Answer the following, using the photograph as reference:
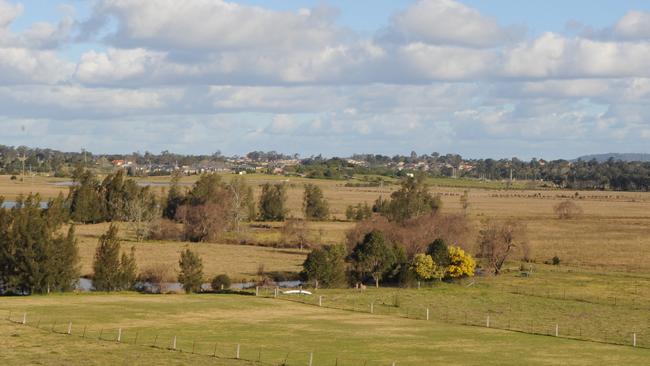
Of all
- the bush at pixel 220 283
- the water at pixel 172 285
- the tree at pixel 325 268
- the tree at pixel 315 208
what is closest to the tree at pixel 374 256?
the tree at pixel 325 268

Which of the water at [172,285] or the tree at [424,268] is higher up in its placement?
the tree at [424,268]

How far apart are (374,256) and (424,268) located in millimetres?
5031

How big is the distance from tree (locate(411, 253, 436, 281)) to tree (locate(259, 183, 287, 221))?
8029cm

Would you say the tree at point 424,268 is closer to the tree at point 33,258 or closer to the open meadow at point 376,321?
the open meadow at point 376,321

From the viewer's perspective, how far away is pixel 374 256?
276 ft

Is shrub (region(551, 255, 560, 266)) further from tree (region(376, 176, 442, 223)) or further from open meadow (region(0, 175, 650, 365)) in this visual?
tree (region(376, 176, 442, 223))

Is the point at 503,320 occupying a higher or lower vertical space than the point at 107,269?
lower

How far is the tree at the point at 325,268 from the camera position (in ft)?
263

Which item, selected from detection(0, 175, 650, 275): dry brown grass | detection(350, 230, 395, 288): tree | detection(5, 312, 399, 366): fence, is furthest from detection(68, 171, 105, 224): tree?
detection(5, 312, 399, 366): fence

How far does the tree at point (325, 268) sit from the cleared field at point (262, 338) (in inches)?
546

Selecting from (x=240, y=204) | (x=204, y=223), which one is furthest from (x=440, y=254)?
(x=240, y=204)

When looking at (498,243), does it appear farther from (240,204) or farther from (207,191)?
(207,191)

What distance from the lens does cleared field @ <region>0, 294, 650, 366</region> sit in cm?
4325

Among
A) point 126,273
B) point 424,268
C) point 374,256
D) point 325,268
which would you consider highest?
point 374,256
